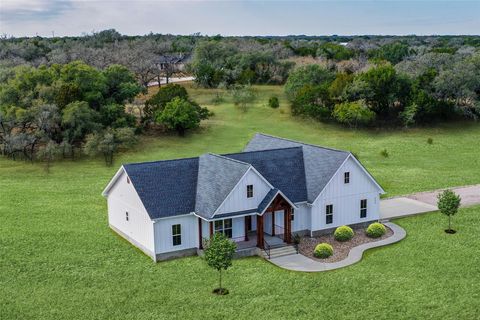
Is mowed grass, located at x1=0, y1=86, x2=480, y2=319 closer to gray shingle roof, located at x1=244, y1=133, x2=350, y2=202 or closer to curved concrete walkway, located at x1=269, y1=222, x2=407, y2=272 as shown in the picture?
curved concrete walkway, located at x1=269, y1=222, x2=407, y2=272

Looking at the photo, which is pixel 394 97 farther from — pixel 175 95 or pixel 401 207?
pixel 401 207

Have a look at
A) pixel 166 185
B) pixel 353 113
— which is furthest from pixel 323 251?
pixel 353 113

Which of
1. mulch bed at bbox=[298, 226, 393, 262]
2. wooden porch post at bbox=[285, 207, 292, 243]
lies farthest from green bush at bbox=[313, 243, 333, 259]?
wooden porch post at bbox=[285, 207, 292, 243]

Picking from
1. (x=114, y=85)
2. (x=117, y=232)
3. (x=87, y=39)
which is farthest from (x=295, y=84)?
(x=87, y=39)

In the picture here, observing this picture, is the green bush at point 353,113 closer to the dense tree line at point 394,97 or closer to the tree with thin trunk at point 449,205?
the dense tree line at point 394,97

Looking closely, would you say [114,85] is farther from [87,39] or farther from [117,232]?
[87,39]

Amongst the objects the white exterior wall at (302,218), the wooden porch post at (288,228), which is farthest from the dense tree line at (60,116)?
the wooden porch post at (288,228)
